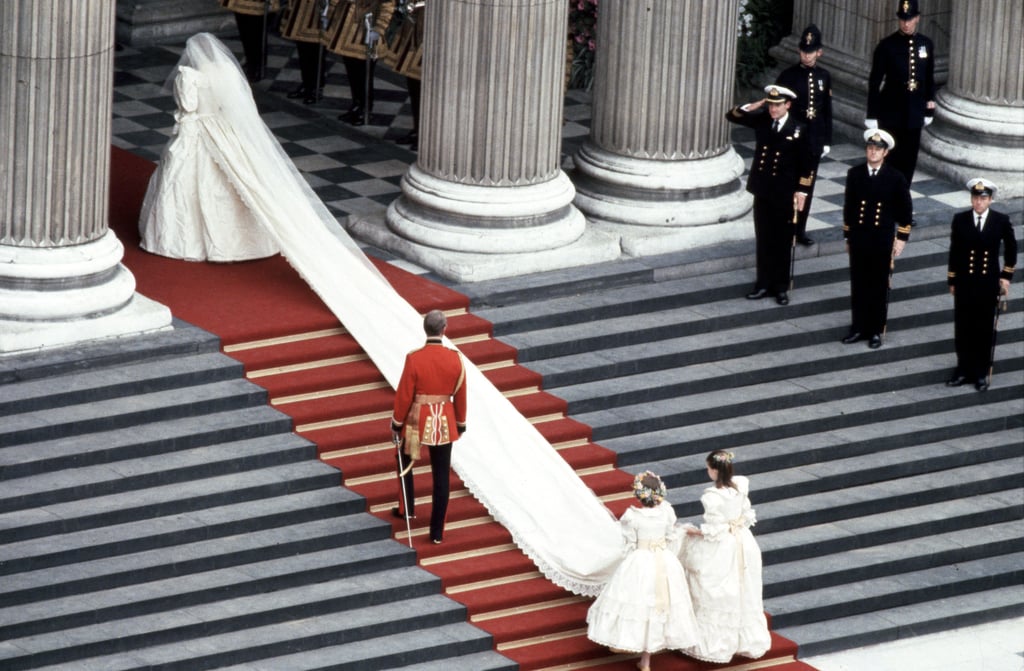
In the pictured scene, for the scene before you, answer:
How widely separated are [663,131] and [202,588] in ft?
18.2

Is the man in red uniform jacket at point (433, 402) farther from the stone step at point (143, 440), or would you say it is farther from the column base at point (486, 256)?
the column base at point (486, 256)

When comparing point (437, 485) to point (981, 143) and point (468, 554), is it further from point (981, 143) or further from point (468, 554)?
point (981, 143)

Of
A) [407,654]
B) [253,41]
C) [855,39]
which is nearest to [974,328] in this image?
[855,39]

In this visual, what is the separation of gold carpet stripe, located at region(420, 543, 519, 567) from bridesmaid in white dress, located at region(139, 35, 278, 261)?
125 inches

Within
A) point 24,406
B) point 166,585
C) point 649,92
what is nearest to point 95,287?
point 24,406

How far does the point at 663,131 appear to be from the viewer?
1922 centimetres

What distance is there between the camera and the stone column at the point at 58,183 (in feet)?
53.7

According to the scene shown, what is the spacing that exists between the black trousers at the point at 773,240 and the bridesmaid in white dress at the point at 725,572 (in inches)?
135

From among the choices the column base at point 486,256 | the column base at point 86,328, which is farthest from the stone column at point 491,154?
the column base at point 86,328

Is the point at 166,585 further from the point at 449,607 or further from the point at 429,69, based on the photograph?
the point at 429,69

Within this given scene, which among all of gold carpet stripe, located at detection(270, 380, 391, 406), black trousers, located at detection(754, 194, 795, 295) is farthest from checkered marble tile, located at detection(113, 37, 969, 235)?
gold carpet stripe, located at detection(270, 380, 391, 406)

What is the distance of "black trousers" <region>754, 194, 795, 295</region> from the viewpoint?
60.5 feet

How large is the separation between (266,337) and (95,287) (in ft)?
3.71

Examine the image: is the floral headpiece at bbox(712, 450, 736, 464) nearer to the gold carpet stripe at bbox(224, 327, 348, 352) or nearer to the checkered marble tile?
the gold carpet stripe at bbox(224, 327, 348, 352)
